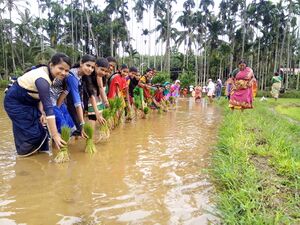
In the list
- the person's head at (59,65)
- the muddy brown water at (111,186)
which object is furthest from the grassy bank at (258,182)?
the person's head at (59,65)

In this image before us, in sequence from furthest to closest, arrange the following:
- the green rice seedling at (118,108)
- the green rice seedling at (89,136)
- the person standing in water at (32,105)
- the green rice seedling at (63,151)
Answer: the green rice seedling at (118,108) < the green rice seedling at (89,136) < the green rice seedling at (63,151) < the person standing in water at (32,105)

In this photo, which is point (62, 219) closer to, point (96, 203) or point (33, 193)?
point (96, 203)

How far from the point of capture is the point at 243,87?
8031 mm

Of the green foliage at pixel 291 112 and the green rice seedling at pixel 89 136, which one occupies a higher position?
the green rice seedling at pixel 89 136

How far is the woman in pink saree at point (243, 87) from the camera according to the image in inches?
314

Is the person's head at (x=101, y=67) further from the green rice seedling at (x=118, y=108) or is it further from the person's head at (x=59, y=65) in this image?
the person's head at (x=59, y=65)

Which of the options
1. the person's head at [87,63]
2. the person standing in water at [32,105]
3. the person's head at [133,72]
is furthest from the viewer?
the person's head at [133,72]

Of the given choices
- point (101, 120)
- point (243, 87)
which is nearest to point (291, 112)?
point (243, 87)

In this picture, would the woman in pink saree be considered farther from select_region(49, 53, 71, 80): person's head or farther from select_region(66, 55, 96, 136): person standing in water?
select_region(49, 53, 71, 80): person's head

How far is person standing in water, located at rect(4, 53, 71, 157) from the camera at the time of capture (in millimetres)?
3684

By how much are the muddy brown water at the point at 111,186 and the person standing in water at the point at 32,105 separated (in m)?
0.20

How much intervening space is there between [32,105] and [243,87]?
5397mm

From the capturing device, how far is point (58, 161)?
3850 mm

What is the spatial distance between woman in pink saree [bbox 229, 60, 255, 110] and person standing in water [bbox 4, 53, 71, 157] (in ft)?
17.1
